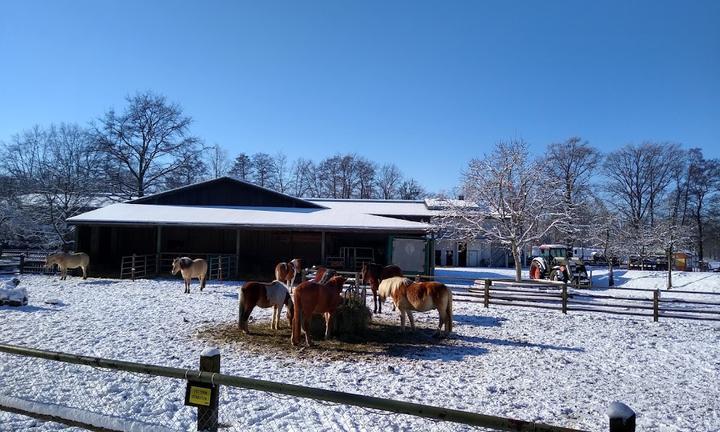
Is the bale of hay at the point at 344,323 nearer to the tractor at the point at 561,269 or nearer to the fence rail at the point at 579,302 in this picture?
the fence rail at the point at 579,302

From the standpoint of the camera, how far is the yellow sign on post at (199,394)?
3.23 m

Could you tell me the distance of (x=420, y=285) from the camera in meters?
9.80

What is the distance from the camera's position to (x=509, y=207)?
24625mm

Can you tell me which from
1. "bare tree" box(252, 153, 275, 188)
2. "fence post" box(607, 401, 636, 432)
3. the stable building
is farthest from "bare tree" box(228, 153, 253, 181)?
"fence post" box(607, 401, 636, 432)

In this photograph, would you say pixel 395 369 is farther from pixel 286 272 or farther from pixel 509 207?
pixel 509 207

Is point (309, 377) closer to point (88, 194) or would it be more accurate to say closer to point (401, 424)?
point (401, 424)

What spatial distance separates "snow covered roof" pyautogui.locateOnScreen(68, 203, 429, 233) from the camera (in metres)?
19.6

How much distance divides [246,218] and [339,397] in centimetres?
1913

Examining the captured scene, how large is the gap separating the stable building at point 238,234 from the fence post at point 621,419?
16.8 metres

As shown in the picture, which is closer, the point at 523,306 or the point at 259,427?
the point at 259,427

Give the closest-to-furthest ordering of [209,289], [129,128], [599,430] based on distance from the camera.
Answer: [599,430] < [209,289] < [129,128]

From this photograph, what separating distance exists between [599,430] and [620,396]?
1.53m

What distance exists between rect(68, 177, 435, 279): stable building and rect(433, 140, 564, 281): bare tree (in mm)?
4572

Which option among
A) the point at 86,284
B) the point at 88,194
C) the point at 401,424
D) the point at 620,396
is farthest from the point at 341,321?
the point at 88,194
